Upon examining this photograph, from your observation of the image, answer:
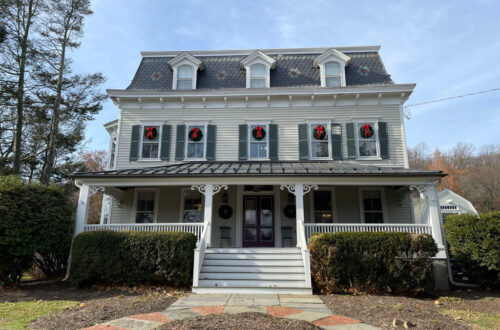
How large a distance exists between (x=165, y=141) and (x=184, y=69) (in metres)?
3.54

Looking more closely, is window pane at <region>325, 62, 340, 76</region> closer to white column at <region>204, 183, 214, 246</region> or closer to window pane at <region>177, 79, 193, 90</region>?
window pane at <region>177, 79, 193, 90</region>

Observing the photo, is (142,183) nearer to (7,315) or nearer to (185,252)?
(185,252)

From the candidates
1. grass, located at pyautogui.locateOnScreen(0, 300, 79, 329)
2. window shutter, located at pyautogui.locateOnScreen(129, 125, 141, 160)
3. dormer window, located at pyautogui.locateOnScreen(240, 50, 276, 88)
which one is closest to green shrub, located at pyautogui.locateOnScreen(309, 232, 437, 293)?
grass, located at pyautogui.locateOnScreen(0, 300, 79, 329)

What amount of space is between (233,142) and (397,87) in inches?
286

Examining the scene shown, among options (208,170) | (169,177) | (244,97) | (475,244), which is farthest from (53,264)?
(475,244)

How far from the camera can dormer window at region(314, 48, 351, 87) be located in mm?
13422

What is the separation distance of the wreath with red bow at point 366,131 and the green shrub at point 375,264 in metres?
5.68

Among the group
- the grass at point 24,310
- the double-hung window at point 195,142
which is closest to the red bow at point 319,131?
the double-hung window at point 195,142

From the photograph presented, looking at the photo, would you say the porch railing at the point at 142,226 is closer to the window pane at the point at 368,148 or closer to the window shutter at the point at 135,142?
the window shutter at the point at 135,142

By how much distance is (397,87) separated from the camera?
12.6 metres

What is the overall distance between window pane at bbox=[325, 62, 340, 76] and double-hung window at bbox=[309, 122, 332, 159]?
241 cm

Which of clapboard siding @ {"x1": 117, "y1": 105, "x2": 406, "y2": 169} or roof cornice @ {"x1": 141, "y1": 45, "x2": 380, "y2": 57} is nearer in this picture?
clapboard siding @ {"x1": 117, "y1": 105, "x2": 406, "y2": 169}

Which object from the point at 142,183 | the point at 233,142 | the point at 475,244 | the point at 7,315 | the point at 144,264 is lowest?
the point at 7,315

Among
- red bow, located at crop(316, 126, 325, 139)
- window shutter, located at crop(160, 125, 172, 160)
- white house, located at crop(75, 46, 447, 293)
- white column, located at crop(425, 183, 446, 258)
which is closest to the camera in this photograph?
white column, located at crop(425, 183, 446, 258)
